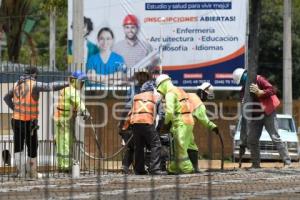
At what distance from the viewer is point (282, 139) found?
75.3ft

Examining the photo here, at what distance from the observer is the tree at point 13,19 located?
1366 inches

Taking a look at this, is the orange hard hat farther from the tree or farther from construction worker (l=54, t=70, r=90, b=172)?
construction worker (l=54, t=70, r=90, b=172)

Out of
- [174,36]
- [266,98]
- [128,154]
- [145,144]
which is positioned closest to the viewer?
[145,144]

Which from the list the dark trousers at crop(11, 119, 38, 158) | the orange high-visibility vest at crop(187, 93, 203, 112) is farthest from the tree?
the dark trousers at crop(11, 119, 38, 158)

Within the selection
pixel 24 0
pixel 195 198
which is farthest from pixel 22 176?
pixel 24 0

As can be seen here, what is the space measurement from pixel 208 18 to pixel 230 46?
117cm

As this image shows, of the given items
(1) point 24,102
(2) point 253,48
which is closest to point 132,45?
(2) point 253,48

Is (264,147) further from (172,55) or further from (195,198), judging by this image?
(195,198)

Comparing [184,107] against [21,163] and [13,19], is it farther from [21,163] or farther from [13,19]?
[13,19]

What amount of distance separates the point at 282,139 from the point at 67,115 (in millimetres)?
8374

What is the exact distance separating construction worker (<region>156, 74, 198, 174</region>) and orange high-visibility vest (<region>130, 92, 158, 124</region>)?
229 mm

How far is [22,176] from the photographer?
14758 mm

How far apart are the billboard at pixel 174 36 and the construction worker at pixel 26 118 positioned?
Answer: 47.7 feet

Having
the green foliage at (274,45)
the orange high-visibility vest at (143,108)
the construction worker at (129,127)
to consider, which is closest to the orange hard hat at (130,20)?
the construction worker at (129,127)
